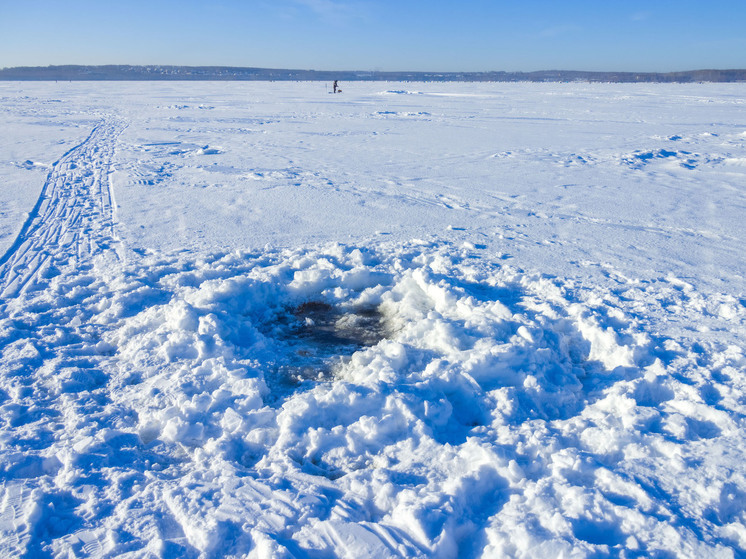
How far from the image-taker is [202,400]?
3.15m

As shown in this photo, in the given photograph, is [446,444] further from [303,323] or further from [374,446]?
[303,323]

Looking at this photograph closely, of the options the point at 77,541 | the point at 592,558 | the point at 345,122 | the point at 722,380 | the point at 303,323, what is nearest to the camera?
the point at 592,558

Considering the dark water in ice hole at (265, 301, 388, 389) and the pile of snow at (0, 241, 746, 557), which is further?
the dark water in ice hole at (265, 301, 388, 389)

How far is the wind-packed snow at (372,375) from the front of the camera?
2.33m

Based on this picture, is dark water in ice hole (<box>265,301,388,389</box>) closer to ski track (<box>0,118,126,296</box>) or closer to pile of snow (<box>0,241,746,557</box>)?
pile of snow (<box>0,241,746,557</box>)

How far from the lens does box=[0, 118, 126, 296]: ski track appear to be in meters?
5.26

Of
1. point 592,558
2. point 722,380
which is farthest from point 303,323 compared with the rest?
point 722,380

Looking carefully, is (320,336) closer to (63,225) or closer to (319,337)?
(319,337)

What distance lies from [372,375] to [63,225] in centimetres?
557

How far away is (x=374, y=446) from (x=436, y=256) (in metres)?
3.00

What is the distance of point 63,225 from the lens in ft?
22.1

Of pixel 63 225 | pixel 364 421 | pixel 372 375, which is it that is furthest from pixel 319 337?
pixel 63 225

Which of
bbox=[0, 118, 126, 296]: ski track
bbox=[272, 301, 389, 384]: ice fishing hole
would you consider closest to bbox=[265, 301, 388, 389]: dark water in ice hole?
bbox=[272, 301, 389, 384]: ice fishing hole

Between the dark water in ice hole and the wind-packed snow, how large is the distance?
3 cm
